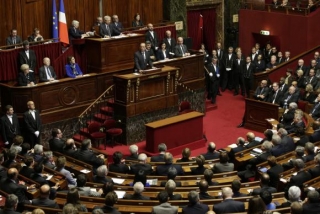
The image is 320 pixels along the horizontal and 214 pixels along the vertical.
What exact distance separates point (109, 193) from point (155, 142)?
21.4ft

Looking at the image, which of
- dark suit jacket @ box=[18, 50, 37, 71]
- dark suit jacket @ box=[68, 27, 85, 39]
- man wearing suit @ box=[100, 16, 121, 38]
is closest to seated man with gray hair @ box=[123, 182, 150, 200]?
dark suit jacket @ box=[18, 50, 37, 71]

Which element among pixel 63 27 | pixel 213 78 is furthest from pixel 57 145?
pixel 213 78

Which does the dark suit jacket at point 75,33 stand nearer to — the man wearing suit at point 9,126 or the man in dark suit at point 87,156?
the man wearing suit at point 9,126

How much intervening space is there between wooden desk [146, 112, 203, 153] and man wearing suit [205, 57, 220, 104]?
Answer: 11.1ft

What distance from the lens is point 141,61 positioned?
1683 cm

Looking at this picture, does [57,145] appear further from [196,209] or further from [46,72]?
[196,209]

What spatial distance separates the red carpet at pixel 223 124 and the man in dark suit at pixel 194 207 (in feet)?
21.1

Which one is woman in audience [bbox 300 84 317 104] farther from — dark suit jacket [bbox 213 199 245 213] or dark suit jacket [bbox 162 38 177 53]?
dark suit jacket [bbox 213 199 245 213]

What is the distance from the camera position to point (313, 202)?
9.52 m

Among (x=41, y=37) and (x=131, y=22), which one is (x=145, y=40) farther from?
(x=41, y=37)

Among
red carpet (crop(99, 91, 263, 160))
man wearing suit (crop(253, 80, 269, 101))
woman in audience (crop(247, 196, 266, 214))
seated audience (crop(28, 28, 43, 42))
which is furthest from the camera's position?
man wearing suit (crop(253, 80, 269, 101))

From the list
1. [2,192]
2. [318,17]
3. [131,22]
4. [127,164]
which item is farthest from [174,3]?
[2,192]

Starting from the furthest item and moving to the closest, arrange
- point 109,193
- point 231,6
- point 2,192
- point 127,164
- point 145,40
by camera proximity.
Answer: point 231,6 → point 145,40 → point 127,164 → point 2,192 → point 109,193

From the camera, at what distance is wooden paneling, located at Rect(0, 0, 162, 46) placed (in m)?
A: 17.7
